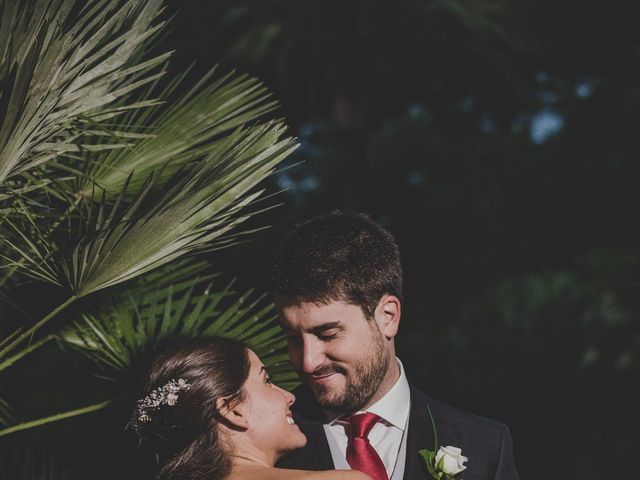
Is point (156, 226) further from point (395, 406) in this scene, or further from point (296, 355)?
point (395, 406)

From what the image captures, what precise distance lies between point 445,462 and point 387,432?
1.25 feet

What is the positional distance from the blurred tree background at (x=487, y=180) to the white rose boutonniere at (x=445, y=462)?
3689 mm

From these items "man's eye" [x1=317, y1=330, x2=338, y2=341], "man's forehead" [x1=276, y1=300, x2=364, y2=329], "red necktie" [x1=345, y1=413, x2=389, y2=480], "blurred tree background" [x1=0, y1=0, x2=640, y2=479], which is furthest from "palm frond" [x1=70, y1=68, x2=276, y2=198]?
"blurred tree background" [x1=0, y1=0, x2=640, y2=479]

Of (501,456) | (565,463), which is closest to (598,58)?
(565,463)

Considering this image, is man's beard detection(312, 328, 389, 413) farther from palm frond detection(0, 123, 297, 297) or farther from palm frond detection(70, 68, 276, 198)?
palm frond detection(70, 68, 276, 198)

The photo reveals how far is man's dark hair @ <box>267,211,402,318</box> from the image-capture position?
246 centimetres

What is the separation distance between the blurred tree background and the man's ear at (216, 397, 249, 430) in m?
3.48

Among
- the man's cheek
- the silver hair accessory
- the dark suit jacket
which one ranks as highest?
the silver hair accessory

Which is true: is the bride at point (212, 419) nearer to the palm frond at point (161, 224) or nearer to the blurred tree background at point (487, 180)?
the palm frond at point (161, 224)

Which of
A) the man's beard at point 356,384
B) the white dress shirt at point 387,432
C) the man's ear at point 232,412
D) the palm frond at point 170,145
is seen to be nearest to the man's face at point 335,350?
the man's beard at point 356,384

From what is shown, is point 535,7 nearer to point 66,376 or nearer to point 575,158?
point 575,158

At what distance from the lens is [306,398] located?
3006mm

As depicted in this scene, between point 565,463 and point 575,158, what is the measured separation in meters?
4.38

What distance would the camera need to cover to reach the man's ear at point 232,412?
2303 mm
